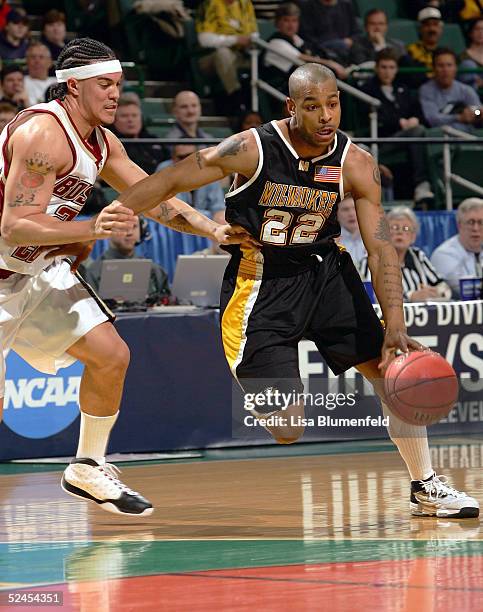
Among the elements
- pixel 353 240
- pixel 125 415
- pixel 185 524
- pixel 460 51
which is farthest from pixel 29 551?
pixel 460 51

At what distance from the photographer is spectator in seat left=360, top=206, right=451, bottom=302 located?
10.2 meters

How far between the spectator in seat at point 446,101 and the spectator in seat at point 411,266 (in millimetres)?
3836

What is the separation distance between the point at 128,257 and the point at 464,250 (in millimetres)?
2762

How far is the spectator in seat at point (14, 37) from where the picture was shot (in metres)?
12.8

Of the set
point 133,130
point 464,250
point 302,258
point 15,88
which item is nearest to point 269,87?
point 133,130

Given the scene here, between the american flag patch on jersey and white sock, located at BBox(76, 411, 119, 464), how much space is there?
1.44 metres

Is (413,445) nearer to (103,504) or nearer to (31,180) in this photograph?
(103,504)

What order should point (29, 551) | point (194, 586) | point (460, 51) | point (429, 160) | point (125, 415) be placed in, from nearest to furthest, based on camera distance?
point (194, 586) → point (29, 551) → point (125, 415) → point (429, 160) → point (460, 51)

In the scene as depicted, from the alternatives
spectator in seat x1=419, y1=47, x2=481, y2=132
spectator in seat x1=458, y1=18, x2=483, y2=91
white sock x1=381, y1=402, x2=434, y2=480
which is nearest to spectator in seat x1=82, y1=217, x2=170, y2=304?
white sock x1=381, y1=402, x2=434, y2=480

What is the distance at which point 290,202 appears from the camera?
20.4ft

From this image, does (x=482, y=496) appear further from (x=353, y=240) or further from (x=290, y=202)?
(x=353, y=240)

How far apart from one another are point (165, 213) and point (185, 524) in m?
1.48

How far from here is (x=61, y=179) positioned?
19.9ft

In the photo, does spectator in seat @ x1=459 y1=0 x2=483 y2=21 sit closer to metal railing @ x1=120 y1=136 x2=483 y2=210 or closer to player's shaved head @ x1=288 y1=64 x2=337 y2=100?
metal railing @ x1=120 y1=136 x2=483 y2=210
